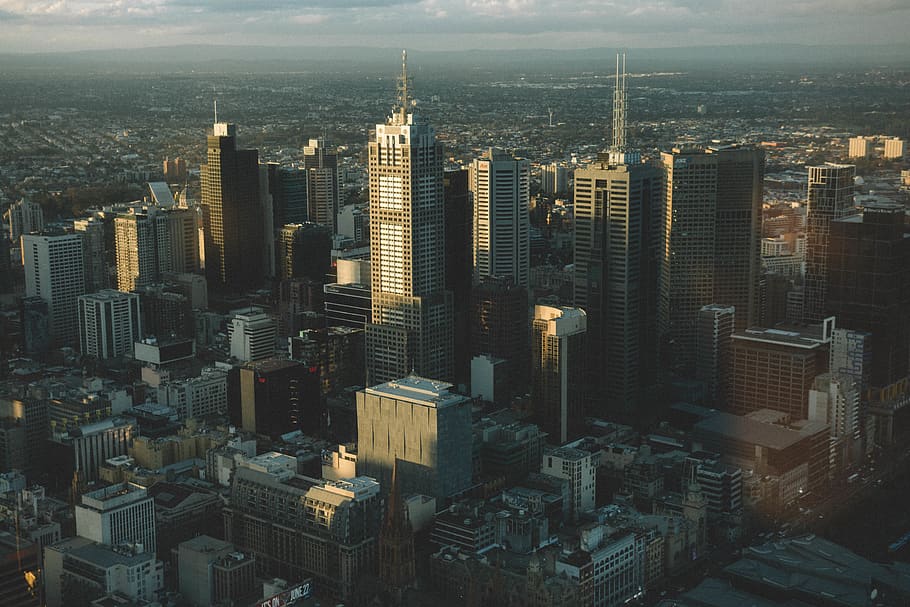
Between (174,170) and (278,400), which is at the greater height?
(174,170)

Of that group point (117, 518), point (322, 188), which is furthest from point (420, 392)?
point (322, 188)

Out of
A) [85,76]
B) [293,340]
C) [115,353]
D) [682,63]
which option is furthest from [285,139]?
[682,63]

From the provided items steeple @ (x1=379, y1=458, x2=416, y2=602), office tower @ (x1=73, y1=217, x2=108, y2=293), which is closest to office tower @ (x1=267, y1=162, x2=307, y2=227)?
office tower @ (x1=73, y1=217, x2=108, y2=293)

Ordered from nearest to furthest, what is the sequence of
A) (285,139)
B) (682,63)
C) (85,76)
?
(682,63)
(85,76)
(285,139)

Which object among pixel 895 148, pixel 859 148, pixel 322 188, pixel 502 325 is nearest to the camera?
pixel 895 148

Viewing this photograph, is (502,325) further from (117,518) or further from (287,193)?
(287,193)

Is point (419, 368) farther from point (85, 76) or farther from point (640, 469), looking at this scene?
point (85, 76)
